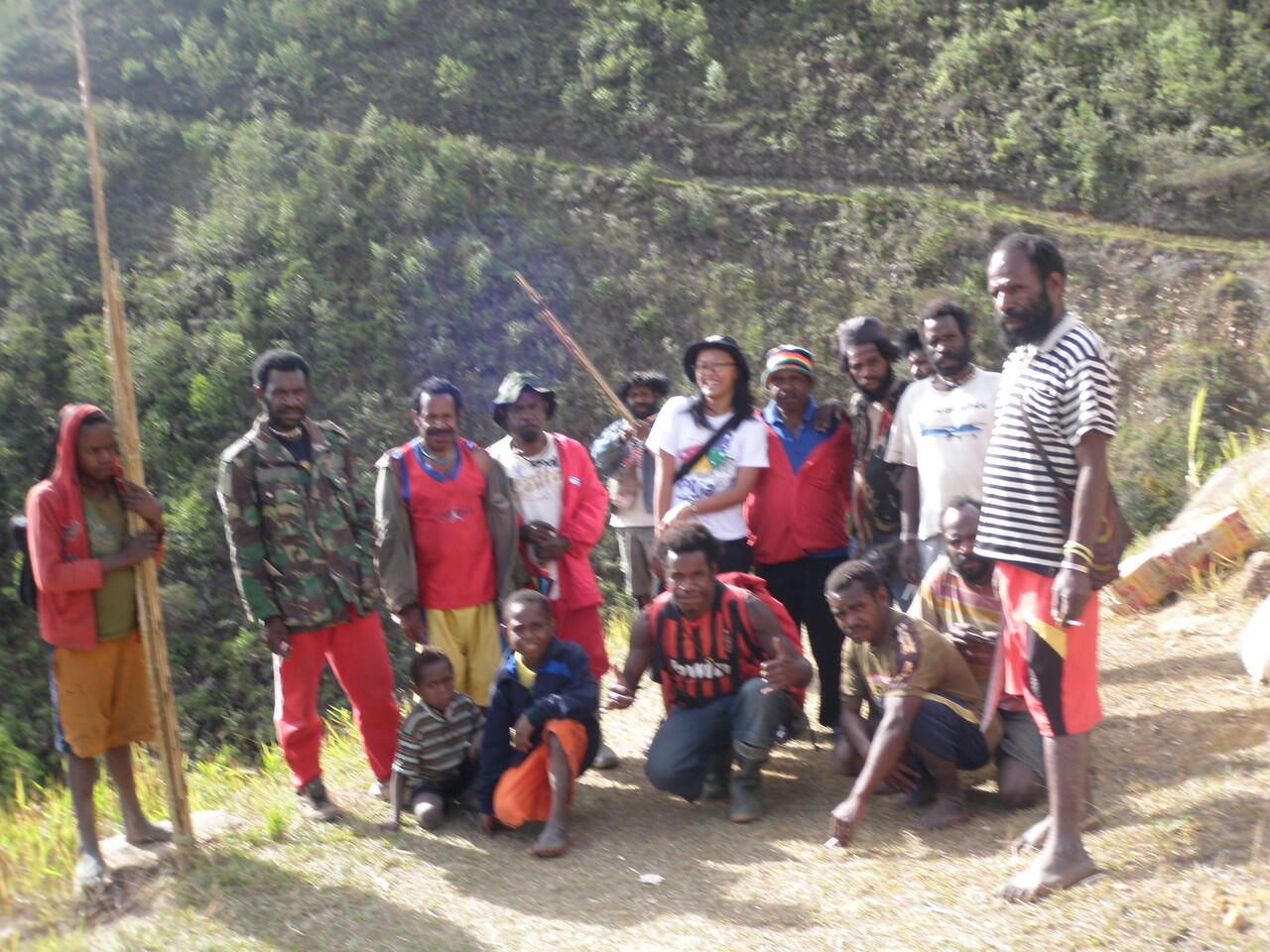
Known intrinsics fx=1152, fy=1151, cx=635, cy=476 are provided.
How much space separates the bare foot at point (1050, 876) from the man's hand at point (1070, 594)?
819mm

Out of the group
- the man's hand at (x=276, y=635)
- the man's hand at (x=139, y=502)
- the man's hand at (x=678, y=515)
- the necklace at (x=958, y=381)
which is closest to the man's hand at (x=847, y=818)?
the man's hand at (x=678, y=515)

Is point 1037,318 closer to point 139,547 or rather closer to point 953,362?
point 953,362

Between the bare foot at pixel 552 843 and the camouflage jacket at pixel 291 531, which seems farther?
the camouflage jacket at pixel 291 531

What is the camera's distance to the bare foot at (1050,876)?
353 centimetres

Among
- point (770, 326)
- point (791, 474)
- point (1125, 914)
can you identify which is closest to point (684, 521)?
point (791, 474)

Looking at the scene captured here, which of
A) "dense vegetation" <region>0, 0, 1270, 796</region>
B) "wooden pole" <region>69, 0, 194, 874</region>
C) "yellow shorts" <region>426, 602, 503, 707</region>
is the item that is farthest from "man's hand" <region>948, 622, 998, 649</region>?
"dense vegetation" <region>0, 0, 1270, 796</region>

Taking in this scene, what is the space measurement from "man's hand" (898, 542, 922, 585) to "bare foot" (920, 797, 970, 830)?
3.47 feet

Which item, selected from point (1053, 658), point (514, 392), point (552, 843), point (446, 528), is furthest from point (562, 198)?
point (1053, 658)

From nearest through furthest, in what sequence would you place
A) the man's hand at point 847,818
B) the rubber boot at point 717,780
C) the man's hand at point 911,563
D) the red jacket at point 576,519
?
1. the man's hand at point 847,818
2. the rubber boot at point 717,780
3. the man's hand at point 911,563
4. the red jacket at point 576,519

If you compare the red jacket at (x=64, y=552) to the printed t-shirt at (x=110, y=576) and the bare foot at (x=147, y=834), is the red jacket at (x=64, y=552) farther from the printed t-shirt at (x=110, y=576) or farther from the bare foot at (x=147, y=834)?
the bare foot at (x=147, y=834)

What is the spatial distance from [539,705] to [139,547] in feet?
5.35

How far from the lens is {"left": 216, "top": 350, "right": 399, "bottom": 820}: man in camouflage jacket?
469 centimetres

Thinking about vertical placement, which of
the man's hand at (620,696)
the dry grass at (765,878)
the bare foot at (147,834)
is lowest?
the dry grass at (765,878)

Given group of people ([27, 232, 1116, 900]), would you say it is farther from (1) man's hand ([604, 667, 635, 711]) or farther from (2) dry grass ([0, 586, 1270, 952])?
(2) dry grass ([0, 586, 1270, 952])
